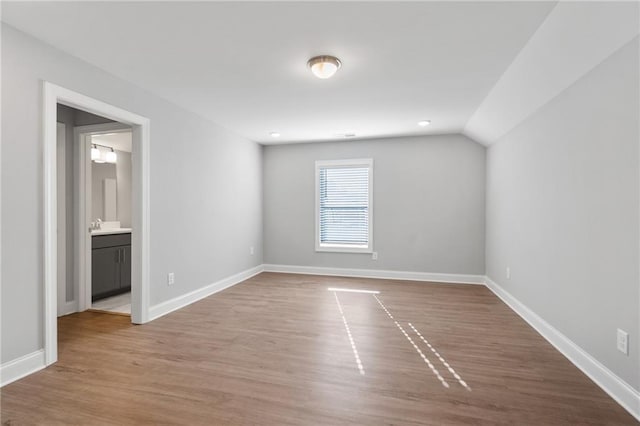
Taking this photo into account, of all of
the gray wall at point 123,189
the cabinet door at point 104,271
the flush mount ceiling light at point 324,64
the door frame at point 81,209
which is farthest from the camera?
the gray wall at point 123,189

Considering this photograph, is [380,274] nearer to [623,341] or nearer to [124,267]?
[623,341]

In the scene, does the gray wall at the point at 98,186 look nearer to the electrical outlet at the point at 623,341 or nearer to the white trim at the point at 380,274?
→ the white trim at the point at 380,274

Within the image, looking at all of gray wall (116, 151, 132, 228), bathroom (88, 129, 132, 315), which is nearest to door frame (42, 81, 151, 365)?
bathroom (88, 129, 132, 315)

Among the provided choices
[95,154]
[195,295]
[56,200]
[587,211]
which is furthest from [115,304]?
[587,211]

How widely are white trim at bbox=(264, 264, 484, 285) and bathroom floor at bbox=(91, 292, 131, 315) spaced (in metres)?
2.43

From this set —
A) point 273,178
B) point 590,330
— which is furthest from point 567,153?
point 273,178

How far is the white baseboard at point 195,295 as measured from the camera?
3.47 meters

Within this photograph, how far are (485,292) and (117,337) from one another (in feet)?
14.9

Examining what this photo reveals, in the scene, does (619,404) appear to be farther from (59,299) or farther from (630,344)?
(59,299)

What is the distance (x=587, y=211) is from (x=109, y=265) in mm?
5239

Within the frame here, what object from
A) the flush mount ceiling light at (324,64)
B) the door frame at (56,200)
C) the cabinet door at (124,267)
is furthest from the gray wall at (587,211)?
the cabinet door at (124,267)

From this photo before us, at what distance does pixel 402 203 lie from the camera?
17.8 ft

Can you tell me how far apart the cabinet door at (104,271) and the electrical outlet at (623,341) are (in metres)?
5.15

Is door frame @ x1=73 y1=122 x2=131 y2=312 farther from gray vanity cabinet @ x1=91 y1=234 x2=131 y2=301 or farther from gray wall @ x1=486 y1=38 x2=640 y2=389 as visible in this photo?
gray wall @ x1=486 y1=38 x2=640 y2=389
